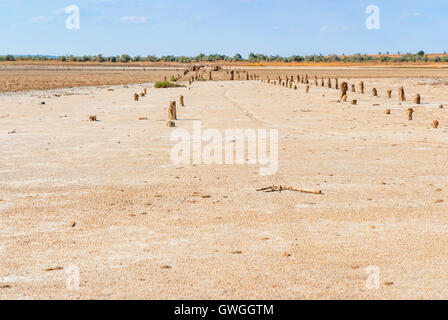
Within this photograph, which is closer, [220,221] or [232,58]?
[220,221]

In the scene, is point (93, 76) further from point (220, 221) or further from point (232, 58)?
point (232, 58)

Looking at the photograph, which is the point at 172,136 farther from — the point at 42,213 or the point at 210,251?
the point at 210,251

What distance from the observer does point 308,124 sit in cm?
1866

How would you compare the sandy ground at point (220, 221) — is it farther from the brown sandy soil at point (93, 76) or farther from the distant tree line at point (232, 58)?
the distant tree line at point (232, 58)

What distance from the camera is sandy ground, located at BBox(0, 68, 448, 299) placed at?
17.9 feet

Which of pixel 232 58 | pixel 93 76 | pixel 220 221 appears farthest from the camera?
pixel 232 58

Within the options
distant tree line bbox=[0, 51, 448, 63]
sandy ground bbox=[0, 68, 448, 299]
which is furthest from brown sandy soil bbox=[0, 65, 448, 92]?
distant tree line bbox=[0, 51, 448, 63]

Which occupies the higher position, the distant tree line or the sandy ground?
the distant tree line

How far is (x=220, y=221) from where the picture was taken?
756 cm

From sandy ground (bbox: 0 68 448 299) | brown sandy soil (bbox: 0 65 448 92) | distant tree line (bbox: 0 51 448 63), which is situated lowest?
sandy ground (bbox: 0 68 448 299)

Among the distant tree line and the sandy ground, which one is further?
the distant tree line

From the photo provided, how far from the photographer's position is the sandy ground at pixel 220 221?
5441 mm

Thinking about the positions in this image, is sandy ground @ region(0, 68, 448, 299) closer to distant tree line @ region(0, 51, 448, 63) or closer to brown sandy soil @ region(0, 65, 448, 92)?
brown sandy soil @ region(0, 65, 448, 92)

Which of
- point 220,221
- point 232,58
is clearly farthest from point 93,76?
point 232,58
